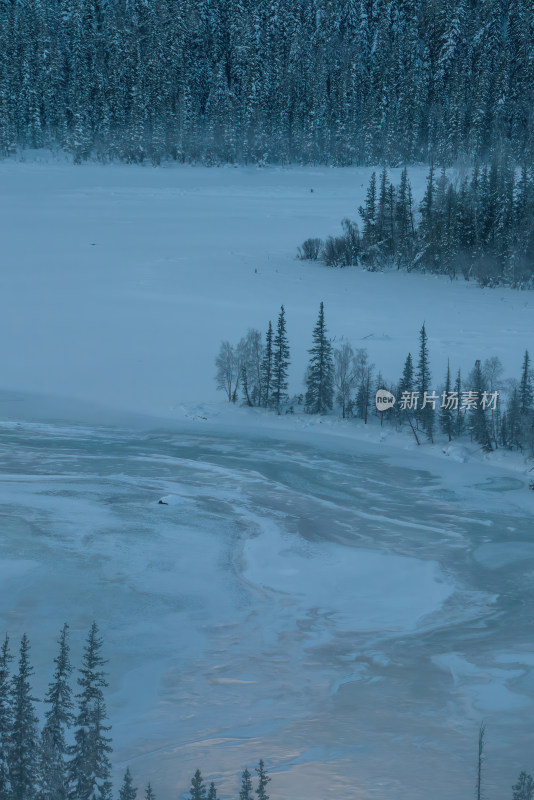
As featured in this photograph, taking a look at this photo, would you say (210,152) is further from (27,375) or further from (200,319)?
(27,375)

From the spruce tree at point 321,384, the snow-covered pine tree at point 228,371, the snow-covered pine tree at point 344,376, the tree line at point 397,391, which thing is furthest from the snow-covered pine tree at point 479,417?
the snow-covered pine tree at point 228,371

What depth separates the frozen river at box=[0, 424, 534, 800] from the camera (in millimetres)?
11750

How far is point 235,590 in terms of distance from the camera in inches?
658

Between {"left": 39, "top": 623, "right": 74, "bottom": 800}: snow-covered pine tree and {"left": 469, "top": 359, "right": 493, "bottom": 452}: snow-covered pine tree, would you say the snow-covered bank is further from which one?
{"left": 39, "top": 623, "right": 74, "bottom": 800}: snow-covered pine tree

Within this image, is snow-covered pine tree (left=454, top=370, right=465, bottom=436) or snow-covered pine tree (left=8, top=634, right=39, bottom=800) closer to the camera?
snow-covered pine tree (left=8, top=634, right=39, bottom=800)

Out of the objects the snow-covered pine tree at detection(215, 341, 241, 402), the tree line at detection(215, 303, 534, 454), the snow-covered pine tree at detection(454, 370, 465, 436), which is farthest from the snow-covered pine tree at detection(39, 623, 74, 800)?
the snow-covered pine tree at detection(215, 341, 241, 402)

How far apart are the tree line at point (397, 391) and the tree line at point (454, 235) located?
576 inches

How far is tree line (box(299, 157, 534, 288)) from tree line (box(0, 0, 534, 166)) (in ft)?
31.9

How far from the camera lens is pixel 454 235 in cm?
4541

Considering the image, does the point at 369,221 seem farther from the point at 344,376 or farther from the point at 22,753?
the point at 22,753

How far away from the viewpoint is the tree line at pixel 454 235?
1742 inches

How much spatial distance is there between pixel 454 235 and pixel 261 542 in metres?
30.4

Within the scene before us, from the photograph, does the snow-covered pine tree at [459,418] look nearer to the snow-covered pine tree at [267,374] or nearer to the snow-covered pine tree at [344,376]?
the snow-covered pine tree at [344,376]
